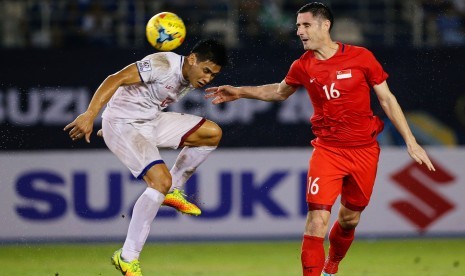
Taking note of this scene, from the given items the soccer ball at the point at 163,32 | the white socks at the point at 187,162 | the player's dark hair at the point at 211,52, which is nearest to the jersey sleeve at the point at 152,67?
the soccer ball at the point at 163,32

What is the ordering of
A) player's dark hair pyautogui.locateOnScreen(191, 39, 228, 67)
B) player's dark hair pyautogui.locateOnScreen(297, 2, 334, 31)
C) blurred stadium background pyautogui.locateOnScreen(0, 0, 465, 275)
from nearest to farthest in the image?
player's dark hair pyautogui.locateOnScreen(297, 2, 334, 31), player's dark hair pyautogui.locateOnScreen(191, 39, 228, 67), blurred stadium background pyautogui.locateOnScreen(0, 0, 465, 275)

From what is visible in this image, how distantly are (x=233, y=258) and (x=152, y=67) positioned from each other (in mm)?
4081

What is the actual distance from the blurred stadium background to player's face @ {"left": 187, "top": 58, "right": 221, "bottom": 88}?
4.35 metres

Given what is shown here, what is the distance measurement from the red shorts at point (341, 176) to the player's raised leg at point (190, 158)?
121 centimetres

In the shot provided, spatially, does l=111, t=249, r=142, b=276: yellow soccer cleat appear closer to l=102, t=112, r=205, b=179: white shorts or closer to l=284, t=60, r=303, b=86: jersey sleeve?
l=102, t=112, r=205, b=179: white shorts

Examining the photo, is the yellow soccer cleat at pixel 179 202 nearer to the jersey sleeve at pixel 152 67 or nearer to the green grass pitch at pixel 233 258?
the jersey sleeve at pixel 152 67

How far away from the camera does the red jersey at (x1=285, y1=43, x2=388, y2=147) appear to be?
9.95m

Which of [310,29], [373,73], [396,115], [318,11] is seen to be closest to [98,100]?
[310,29]

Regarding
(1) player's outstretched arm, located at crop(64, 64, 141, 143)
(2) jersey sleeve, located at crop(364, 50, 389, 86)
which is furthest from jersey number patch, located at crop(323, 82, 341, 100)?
(1) player's outstretched arm, located at crop(64, 64, 141, 143)

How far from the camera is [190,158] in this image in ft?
35.8

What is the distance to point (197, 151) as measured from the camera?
35.8 ft

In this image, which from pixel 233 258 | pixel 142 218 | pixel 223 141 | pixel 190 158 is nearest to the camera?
pixel 142 218

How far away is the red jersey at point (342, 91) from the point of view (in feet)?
32.6

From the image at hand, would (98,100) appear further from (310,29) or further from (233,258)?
(233,258)
